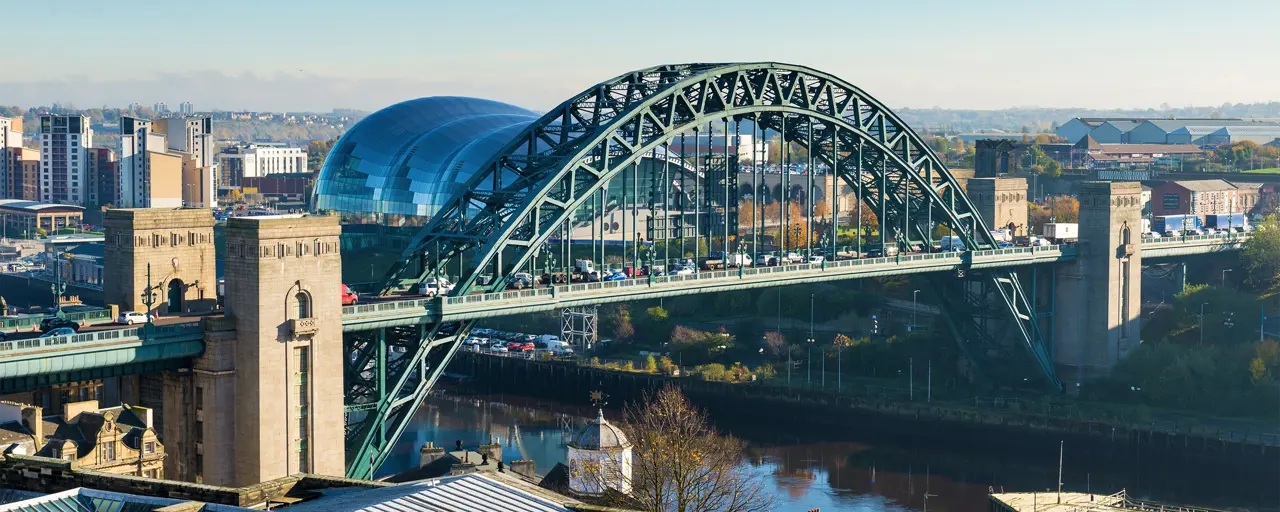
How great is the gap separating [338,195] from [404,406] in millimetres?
82084

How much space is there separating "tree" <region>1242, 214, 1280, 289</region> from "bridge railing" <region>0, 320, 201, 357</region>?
70.7 m

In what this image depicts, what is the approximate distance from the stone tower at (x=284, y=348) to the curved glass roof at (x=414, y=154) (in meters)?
74.5

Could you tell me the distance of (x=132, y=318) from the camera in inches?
2216

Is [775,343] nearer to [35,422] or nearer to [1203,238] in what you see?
[1203,238]

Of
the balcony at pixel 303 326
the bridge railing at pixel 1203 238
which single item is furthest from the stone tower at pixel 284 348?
the bridge railing at pixel 1203 238

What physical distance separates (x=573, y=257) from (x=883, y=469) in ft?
139

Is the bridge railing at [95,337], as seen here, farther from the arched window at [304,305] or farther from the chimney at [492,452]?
the chimney at [492,452]

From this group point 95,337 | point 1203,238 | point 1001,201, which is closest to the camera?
point 95,337

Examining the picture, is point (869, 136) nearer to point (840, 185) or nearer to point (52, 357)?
point (52, 357)

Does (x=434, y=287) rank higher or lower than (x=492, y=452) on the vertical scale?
higher

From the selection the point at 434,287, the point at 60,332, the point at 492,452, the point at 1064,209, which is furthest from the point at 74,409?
the point at 1064,209

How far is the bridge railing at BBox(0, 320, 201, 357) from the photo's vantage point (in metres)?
49.4

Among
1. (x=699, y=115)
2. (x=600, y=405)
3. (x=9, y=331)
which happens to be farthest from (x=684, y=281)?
(x=9, y=331)

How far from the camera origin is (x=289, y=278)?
2185 inches
